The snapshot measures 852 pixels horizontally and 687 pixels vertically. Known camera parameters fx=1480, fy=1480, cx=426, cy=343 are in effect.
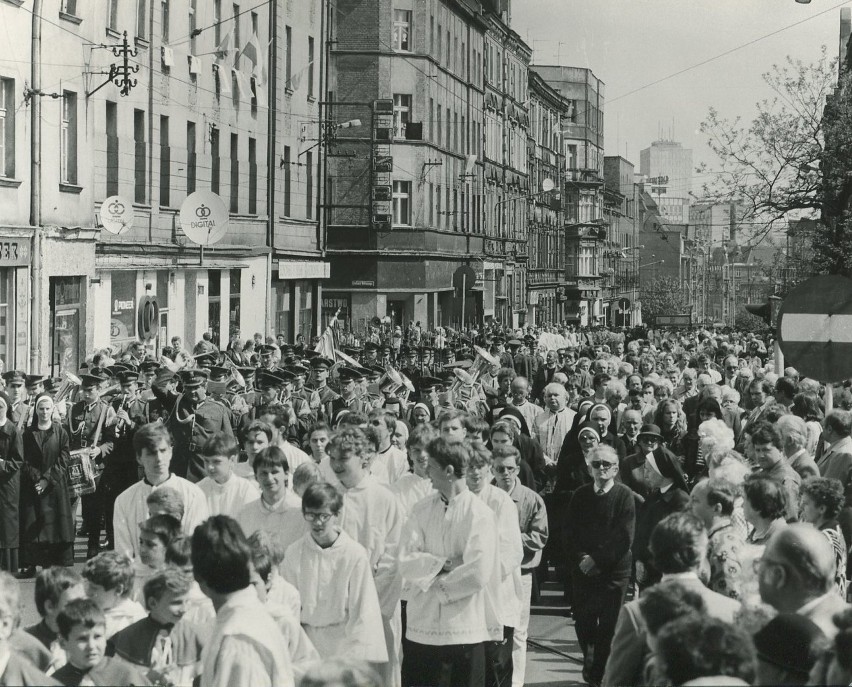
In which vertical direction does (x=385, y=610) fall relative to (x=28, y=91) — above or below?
below

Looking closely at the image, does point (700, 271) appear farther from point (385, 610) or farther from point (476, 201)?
point (385, 610)

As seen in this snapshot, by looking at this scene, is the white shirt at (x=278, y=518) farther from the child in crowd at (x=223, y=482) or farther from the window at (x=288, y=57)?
the window at (x=288, y=57)

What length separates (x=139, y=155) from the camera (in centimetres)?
3253

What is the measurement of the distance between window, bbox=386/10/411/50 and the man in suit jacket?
52.0 meters

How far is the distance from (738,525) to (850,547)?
922 mm

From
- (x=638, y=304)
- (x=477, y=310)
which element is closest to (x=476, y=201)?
(x=477, y=310)

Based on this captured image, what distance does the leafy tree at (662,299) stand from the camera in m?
135

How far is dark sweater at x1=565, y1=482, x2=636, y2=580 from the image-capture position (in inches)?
384

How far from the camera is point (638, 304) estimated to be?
468 feet

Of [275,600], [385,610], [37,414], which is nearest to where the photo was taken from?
[275,600]

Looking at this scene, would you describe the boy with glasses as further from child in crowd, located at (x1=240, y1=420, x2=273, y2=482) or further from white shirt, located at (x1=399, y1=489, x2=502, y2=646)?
child in crowd, located at (x1=240, y1=420, x2=273, y2=482)

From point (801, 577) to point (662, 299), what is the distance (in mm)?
133269

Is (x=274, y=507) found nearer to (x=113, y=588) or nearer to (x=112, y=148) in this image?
(x=113, y=588)

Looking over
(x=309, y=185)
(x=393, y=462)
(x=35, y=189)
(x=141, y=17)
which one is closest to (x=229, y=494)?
(x=393, y=462)
